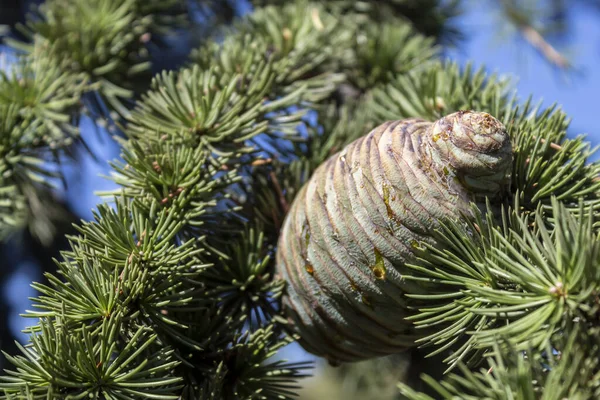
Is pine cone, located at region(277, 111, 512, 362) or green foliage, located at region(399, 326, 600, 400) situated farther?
pine cone, located at region(277, 111, 512, 362)

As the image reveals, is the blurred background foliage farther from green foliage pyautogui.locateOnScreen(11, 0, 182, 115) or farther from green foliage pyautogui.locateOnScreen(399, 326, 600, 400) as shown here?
green foliage pyautogui.locateOnScreen(399, 326, 600, 400)

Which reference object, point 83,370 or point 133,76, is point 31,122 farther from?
point 83,370

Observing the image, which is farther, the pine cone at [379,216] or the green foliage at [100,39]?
the green foliage at [100,39]

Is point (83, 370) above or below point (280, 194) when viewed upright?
below

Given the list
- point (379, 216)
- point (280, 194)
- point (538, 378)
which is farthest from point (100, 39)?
point (538, 378)

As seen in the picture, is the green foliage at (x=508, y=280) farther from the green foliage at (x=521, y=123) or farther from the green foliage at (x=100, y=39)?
the green foliage at (x=100, y=39)

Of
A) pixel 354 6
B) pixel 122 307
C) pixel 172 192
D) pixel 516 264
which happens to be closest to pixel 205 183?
pixel 172 192

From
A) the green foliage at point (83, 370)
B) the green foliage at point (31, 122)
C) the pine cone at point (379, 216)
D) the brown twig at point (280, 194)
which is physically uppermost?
the green foliage at point (31, 122)

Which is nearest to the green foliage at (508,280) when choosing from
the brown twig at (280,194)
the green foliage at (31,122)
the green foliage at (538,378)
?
the green foliage at (538,378)

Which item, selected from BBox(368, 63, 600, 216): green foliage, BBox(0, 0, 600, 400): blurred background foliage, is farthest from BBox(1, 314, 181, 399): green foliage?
BBox(368, 63, 600, 216): green foliage
